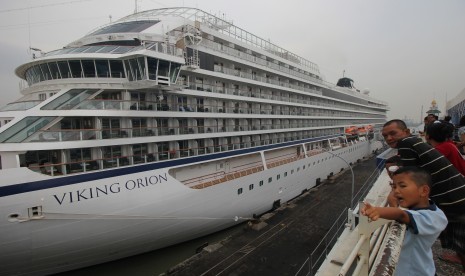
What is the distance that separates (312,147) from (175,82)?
20.9 meters

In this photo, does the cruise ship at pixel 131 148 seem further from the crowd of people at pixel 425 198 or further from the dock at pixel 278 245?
the crowd of people at pixel 425 198

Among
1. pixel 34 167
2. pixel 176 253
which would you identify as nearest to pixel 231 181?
pixel 176 253

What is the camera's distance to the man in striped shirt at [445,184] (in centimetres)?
291

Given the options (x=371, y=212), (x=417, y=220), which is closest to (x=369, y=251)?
(x=417, y=220)

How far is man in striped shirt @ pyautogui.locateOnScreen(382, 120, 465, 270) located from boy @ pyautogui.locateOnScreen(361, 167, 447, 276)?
2.49ft

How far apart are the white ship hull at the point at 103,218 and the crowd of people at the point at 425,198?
30.3 ft

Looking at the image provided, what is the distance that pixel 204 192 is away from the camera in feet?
40.6

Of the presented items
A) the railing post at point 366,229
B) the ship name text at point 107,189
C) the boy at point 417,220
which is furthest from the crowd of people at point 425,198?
the ship name text at point 107,189

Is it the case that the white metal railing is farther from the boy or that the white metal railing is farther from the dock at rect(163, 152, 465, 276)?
the dock at rect(163, 152, 465, 276)

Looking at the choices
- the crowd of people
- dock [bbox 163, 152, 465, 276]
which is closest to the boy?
the crowd of people

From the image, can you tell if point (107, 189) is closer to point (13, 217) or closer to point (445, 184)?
point (13, 217)

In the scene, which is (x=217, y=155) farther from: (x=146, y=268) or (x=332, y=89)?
(x=332, y=89)

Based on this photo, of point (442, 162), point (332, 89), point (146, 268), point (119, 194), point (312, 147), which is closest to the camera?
point (442, 162)

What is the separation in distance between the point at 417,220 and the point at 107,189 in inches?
384
